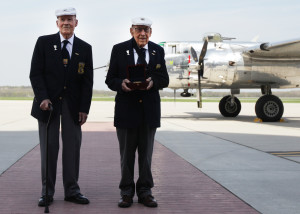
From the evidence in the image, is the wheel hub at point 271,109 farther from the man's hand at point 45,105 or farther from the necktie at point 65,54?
the man's hand at point 45,105

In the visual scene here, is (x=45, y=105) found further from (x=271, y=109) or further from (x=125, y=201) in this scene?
(x=271, y=109)

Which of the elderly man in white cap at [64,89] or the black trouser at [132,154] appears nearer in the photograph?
the elderly man in white cap at [64,89]

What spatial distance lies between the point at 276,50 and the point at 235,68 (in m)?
1.94

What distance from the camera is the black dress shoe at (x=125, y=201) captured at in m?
5.23

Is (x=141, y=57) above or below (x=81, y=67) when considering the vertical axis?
above

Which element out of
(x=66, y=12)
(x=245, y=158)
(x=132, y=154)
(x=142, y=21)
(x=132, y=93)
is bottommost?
(x=245, y=158)

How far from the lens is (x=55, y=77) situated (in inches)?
213

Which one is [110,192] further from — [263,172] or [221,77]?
[221,77]

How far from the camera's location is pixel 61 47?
17.8 ft

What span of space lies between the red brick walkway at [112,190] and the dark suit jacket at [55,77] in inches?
42.0

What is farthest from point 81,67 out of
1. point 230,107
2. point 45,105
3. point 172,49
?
point 230,107

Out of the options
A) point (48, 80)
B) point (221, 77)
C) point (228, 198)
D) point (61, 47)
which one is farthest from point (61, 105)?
point (221, 77)

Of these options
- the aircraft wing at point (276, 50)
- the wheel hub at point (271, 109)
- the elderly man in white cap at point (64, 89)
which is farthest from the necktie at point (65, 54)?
the wheel hub at point (271, 109)

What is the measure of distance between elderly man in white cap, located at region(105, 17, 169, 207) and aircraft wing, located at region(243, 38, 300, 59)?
13.5 m
